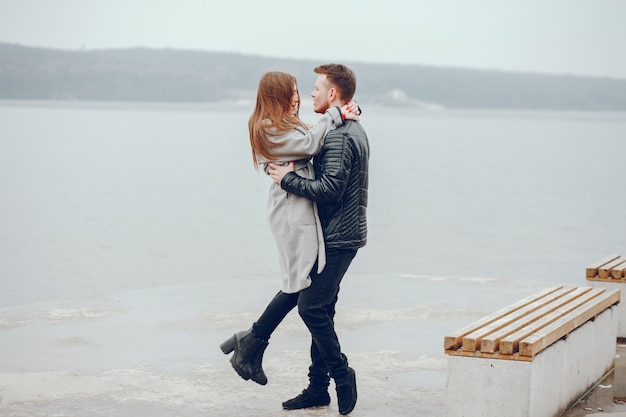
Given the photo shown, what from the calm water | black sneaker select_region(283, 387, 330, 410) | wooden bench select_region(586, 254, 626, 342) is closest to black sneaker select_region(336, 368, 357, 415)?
black sneaker select_region(283, 387, 330, 410)

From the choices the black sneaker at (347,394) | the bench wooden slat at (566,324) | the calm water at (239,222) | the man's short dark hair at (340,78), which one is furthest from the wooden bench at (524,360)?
the calm water at (239,222)

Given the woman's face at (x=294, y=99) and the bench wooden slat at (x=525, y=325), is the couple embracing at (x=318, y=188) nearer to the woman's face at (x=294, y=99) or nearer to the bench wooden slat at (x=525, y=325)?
the woman's face at (x=294, y=99)

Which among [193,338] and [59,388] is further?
[193,338]

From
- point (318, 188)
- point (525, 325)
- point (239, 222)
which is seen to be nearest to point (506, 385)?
point (525, 325)

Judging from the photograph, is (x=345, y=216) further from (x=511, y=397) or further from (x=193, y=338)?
(x=193, y=338)

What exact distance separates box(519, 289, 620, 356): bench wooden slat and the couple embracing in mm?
962

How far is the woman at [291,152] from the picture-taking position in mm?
5176

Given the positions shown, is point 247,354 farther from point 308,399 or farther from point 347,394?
point 347,394

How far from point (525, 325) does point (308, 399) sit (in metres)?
1.17

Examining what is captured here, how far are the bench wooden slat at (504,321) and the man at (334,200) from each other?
0.71 m

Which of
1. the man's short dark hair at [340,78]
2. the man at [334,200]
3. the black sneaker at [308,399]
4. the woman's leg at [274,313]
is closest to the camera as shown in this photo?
the man at [334,200]

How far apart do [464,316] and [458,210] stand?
18.0 meters

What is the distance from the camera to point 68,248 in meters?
17.4

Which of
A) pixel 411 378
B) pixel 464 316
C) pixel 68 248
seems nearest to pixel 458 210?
pixel 68 248
